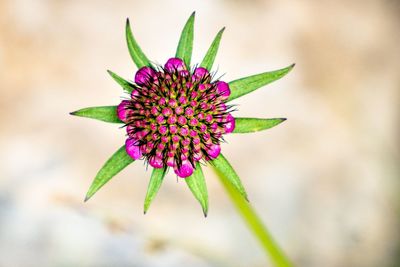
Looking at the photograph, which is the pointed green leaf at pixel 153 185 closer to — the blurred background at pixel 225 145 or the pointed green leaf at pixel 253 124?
the pointed green leaf at pixel 253 124

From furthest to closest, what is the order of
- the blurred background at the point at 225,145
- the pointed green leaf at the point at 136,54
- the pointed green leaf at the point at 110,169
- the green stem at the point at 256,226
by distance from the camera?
the blurred background at the point at 225,145
the green stem at the point at 256,226
the pointed green leaf at the point at 136,54
the pointed green leaf at the point at 110,169

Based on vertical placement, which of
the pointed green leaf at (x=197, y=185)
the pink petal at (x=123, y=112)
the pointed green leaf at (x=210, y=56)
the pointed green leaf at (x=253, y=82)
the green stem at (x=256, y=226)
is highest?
the pointed green leaf at (x=210, y=56)

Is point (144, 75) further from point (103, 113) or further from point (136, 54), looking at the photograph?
point (103, 113)

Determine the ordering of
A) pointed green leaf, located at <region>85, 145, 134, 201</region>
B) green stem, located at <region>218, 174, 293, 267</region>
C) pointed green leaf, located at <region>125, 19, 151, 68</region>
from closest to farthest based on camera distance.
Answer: pointed green leaf, located at <region>85, 145, 134, 201</region>, pointed green leaf, located at <region>125, 19, 151, 68</region>, green stem, located at <region>218, 174, 293, 267</region>

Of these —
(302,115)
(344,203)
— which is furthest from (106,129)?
(344,203)

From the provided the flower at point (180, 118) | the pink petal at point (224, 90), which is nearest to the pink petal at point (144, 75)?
the flower at point (180, 118)

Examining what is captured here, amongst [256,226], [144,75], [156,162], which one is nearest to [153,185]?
[156,162]

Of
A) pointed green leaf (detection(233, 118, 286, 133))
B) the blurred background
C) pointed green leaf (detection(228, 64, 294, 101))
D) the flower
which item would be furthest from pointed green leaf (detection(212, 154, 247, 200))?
the blurred background

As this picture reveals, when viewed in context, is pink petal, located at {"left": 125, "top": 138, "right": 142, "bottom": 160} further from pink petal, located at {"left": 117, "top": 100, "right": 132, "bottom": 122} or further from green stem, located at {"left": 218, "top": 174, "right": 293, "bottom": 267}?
green stem, located at {"left": 218, "top": 174, "right": 293, "bottom": 267}
